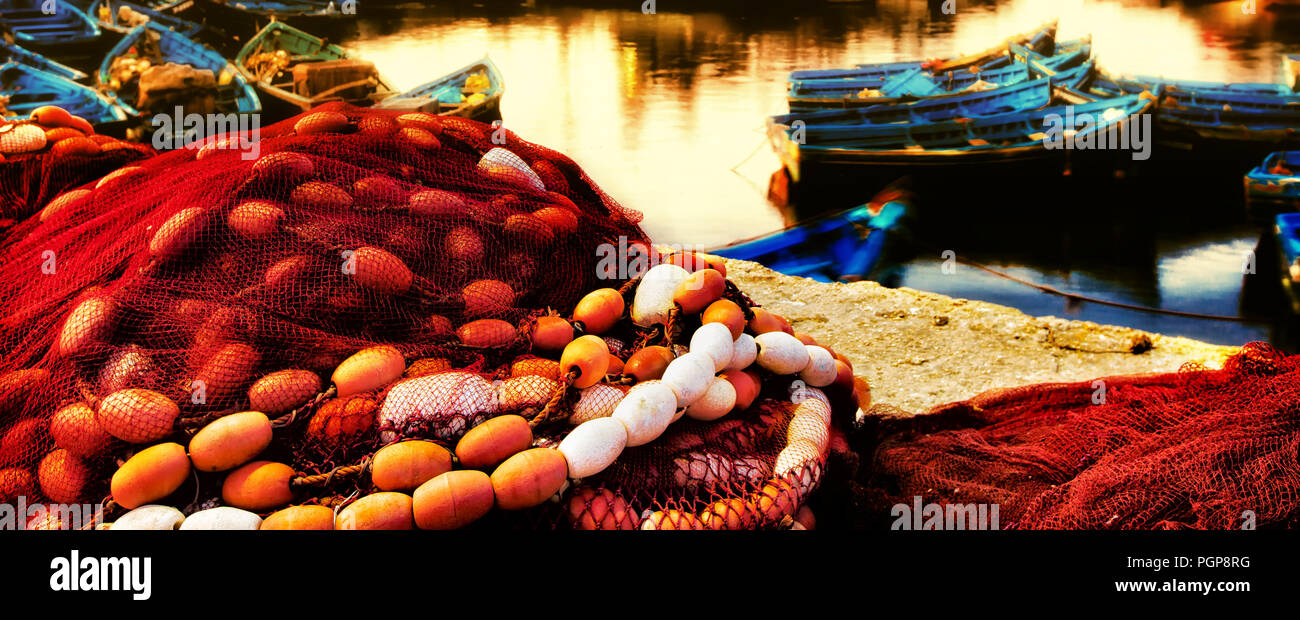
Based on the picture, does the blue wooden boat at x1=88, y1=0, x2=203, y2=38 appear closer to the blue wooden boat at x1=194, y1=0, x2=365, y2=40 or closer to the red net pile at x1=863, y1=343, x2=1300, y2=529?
the blue wooden boat at x1=194, y1=0, x2=365, y2=40

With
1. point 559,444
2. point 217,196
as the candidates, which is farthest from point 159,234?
point 559,444

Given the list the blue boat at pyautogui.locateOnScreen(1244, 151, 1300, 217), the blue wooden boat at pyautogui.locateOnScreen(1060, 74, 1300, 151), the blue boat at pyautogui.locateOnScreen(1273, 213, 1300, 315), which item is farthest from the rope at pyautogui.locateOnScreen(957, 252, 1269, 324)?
the blue wooden boat at pyautogui.locateOnScreen(1060, 74, 1300, 151)

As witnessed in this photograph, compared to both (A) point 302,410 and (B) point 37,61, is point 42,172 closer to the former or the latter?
(A) point 302,410

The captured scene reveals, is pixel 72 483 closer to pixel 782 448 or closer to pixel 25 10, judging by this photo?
pixel 782 448

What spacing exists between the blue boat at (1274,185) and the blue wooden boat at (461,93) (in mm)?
4210

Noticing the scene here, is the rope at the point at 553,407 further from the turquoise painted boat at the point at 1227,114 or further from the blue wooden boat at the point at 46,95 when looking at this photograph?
the blue wooden boat at the point at 46,95

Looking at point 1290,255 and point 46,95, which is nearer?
point 1290,255

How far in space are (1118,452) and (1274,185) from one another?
3456 mm

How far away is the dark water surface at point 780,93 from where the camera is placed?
472 cm

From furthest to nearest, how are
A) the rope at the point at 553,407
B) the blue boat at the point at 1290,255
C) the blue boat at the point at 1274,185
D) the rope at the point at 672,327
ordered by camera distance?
the blue boat at the point at 1274,185 → the blue boat at the point at 1290,255 → the rope at the point at 672,327 → the rope at the point at 553,407

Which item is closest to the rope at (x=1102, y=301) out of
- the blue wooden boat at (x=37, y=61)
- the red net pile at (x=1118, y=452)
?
the red net pile at (x=1118, y=452)

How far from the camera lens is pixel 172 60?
5.52 meters

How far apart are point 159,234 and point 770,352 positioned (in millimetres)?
1408

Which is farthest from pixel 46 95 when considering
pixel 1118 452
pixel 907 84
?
pixel 1118 452
